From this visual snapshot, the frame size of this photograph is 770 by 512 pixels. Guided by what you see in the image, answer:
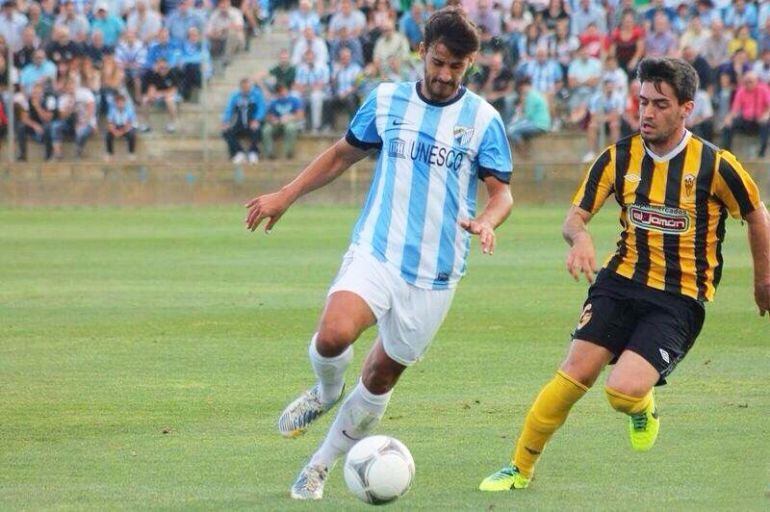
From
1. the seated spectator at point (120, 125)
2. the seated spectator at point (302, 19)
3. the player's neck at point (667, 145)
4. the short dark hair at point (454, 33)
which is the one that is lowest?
the seated spectator at point (120, 125)

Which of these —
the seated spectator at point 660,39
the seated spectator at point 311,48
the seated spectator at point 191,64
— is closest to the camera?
the seated spectator at point 660,39

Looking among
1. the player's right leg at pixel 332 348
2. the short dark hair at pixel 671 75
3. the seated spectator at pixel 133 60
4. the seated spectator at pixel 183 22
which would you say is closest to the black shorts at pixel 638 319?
the short dark hair at pixel 671 75

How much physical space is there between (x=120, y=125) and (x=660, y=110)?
69.5 feet

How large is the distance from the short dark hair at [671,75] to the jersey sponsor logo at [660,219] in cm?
50

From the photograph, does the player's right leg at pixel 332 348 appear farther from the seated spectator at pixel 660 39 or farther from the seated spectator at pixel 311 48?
the seated spectator at pixel 311 48

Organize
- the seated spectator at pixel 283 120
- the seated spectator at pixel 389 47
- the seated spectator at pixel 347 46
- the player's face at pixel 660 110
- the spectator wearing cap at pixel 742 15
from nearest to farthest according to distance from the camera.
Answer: the player's face at pixel 660 110 < the spectator wearing cap at pixel 742 15 < the seated spectator at pixel 389 47 < the seated spectator at pixel 283 120 < the seated spectator at pixel 347 46

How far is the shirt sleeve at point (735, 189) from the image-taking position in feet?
23.2

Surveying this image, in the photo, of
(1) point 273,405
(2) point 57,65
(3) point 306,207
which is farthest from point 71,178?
(1) point 273,405

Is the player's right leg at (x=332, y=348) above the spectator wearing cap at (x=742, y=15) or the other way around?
above

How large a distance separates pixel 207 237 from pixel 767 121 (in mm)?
9703

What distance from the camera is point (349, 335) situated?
671 cm

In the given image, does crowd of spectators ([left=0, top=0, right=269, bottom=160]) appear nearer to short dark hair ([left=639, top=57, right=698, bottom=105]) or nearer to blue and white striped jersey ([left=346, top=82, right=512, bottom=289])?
blue and white striped jersey ([left=346, top=82, right=512, bottom=289])

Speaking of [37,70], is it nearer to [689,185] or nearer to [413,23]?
[413,23]

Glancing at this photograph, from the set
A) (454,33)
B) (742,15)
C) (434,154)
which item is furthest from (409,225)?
(742,15)
